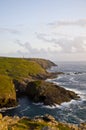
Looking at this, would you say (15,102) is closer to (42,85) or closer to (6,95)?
(6,95)

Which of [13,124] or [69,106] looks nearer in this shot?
[13,124]

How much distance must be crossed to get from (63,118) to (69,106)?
1674cm

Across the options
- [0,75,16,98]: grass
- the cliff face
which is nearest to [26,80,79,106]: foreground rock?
[0,75,16,98]: grass

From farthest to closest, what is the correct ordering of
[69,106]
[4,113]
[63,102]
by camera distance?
[63,102] < [69,106] < [4,113]

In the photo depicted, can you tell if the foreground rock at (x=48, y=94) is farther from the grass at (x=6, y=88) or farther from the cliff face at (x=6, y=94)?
the cliff face at (x=6, y=94)

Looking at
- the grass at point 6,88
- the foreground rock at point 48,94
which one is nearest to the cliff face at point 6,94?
the grass at point 6,88

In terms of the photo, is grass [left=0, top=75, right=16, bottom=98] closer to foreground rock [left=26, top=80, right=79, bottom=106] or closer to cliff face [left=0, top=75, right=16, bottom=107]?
cliff face [left=0, top=75, right=16, bottom=107]

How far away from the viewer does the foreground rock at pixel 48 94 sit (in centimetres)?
11483

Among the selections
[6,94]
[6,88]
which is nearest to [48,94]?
[6,94]

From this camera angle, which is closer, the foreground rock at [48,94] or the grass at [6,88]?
the foreground rock at [48,94]

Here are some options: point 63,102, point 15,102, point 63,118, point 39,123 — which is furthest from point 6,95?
point 39,123

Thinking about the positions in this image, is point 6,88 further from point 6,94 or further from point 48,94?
point 48,94

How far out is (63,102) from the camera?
114188mm

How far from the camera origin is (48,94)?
118875 mm
